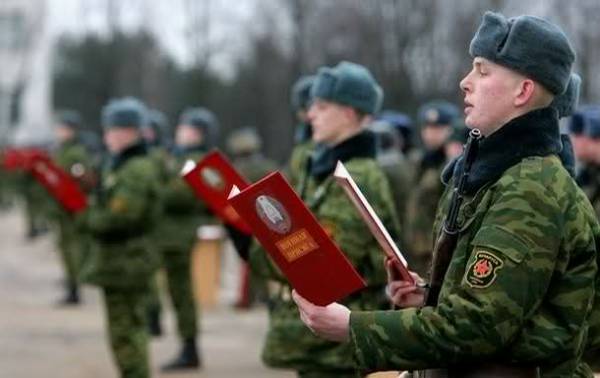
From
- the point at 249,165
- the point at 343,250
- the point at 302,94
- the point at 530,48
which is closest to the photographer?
the point at 530,48

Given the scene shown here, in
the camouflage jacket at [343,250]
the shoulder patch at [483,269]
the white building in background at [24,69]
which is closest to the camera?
the shoulder patch at [483,269]

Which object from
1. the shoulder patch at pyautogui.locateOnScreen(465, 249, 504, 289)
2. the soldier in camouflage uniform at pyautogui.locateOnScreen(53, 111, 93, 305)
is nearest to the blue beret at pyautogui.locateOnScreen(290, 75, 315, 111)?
the shoulder patch at pyautogui.locateOnScreen(465, 249, 504, 289)

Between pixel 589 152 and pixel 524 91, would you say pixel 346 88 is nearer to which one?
pixel 589 152

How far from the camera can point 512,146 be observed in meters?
3.45

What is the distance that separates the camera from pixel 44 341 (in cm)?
1226

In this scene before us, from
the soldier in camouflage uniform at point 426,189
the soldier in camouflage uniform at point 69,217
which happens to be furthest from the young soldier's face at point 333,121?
the soldier in camouflage uniform at point 69,217

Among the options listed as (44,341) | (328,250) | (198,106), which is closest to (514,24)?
(328,250)

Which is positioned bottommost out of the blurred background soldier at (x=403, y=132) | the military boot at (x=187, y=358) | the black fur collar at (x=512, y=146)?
the military boot at (x=187, y=358)

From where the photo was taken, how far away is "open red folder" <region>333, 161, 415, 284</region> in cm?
376

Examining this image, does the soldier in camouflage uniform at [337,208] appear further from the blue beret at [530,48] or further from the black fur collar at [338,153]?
the blue beret at [530,48]

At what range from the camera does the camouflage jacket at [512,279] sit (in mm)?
3270

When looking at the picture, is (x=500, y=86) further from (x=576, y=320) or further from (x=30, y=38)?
(x=30, y=38)

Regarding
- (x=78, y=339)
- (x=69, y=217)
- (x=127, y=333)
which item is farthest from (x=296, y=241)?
(x=69, y=217)

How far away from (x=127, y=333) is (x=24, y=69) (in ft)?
167
